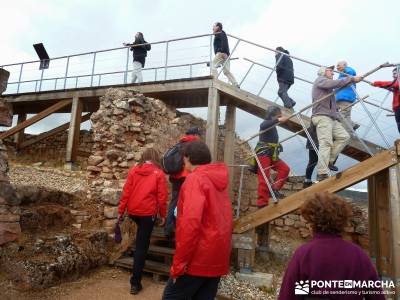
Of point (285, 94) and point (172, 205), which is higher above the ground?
point (285, 94)

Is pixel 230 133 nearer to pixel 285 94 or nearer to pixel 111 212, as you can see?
pixel 285 94

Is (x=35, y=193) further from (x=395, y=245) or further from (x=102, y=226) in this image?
(x=395, y=245)

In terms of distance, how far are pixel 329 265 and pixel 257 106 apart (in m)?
5.60

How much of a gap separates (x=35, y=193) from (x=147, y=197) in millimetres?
1764

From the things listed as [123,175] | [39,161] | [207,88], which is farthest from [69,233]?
[39,161]

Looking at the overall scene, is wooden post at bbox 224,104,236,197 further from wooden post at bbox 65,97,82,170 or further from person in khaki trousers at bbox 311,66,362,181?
wooden post at bbox 65,97,82,170

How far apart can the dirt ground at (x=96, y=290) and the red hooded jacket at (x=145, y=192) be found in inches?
35.6

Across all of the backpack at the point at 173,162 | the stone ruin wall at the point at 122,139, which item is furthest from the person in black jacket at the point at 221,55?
the backpack at the point at 173,162

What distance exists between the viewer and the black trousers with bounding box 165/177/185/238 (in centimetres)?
420

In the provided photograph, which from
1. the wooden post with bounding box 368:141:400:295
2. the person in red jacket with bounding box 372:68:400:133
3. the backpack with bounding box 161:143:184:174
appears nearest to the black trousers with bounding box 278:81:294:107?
the wooden post with bounding box 368:141:400:295

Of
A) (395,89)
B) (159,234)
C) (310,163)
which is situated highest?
(395,89)

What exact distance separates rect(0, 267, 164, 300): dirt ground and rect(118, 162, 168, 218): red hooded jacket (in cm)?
90

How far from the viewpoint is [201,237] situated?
94.1 inches

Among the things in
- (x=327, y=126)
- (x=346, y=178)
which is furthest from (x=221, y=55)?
(x=346, y=178)
